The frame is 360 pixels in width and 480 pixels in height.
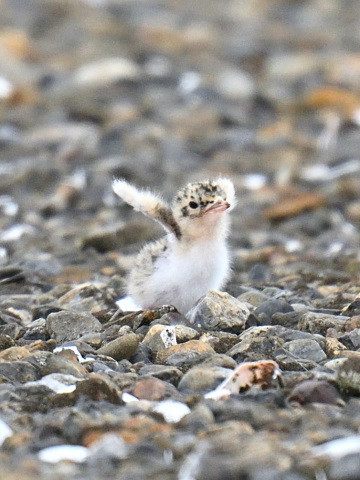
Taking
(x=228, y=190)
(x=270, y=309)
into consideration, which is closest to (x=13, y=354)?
(x=270, y=309)

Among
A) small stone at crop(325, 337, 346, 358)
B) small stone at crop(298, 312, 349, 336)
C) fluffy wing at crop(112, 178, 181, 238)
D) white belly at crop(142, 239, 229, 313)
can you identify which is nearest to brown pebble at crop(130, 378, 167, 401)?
small stone at crop(325, 337, 346, 358)

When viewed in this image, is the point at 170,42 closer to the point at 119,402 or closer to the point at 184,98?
the point at 184,98

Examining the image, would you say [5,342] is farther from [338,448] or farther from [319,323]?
[338,448]

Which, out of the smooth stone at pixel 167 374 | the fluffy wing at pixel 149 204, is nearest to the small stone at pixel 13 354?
the smooth stone at pixel 167 374

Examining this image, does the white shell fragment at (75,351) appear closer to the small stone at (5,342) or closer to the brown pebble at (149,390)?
the small stone at (5,342)

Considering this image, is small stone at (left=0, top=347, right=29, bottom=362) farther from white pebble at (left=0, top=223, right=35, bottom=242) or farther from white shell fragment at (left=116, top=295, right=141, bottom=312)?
white pebble at (left=0, top=223, right=35, bottom=242)

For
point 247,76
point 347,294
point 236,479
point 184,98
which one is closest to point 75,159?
point 184,98
